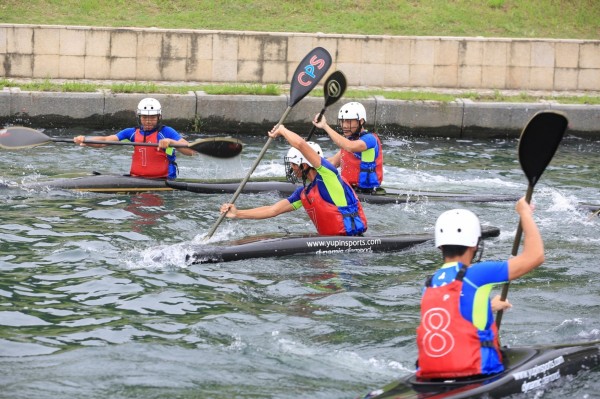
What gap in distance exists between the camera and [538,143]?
7184 mm

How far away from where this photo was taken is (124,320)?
28.6ft

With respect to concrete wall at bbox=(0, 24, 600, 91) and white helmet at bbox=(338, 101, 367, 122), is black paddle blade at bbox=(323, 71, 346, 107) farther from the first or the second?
concrete wall at bbox=(0, 24, 600, 91)

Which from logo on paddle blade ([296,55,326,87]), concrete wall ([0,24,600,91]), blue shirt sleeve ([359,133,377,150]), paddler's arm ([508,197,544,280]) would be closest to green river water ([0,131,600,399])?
blue shirt sleeve ([359,133,377,150])

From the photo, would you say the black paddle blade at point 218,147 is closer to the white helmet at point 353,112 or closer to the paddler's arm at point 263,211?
the white helmet at point 353,112

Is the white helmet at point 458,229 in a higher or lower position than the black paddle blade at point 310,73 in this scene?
lower

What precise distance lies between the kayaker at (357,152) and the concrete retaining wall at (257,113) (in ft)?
16.4

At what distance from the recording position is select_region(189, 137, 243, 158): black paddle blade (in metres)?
13.1

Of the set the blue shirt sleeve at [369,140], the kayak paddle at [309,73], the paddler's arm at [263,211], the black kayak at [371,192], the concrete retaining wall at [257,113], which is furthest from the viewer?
the concrete retaining wall at [257,113]

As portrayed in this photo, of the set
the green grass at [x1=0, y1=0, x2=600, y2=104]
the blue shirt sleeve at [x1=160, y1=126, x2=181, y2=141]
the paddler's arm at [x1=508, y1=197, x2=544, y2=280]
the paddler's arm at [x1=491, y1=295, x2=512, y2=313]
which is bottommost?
the paddler's arm at [x1=491, y1=295, x2=512, y2=313]

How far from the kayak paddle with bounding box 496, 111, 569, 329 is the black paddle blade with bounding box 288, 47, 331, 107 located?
522 cm

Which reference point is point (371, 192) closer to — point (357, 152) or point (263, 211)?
point (357, 152)

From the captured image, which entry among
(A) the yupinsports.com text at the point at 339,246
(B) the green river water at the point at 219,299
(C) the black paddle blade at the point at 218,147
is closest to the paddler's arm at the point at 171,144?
(C) the black paddle blade at the point at 218,147

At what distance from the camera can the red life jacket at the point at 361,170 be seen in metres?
13.3

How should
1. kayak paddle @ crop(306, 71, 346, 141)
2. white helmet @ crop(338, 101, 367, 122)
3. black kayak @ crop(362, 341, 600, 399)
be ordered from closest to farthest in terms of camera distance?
black kayak @ crop(362, 341, 600, 399) → kayak paddle @ crop(306, 71, 346, 141) → white helmet @ crop(338, 101, 367, 122)
